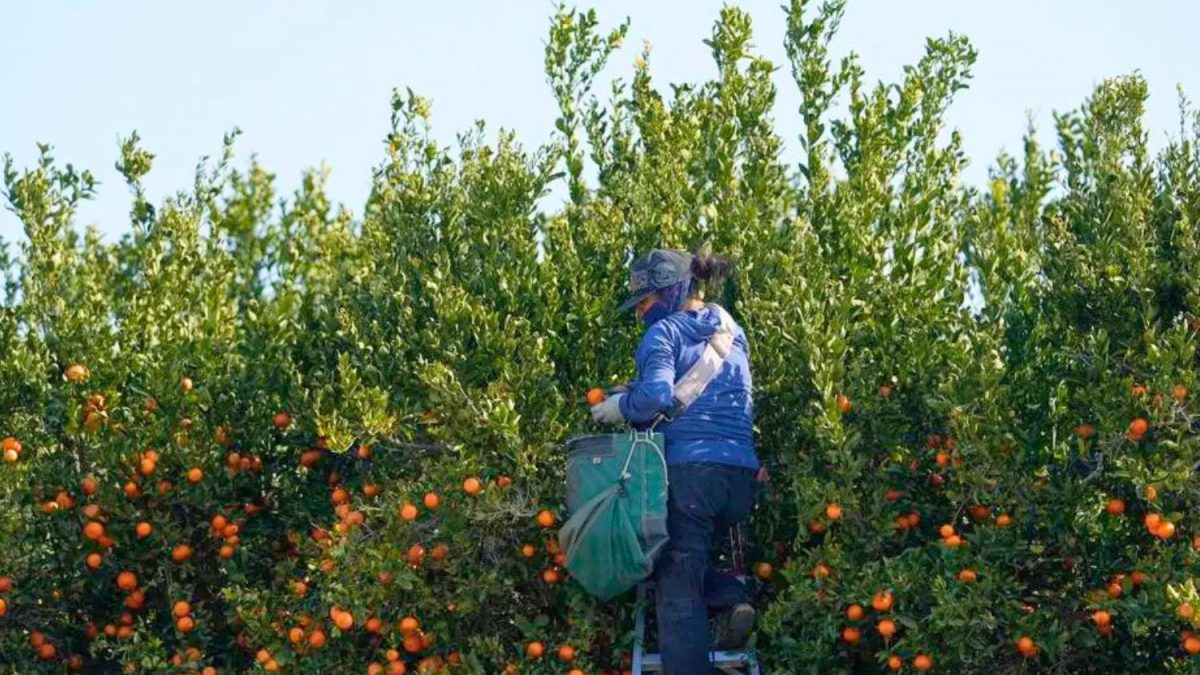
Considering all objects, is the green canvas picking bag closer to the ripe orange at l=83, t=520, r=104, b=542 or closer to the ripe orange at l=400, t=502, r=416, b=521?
the ripe orange at l=400, t=502, r=416, b=521

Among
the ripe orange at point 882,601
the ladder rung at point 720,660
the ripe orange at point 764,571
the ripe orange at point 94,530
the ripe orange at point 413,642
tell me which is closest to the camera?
the ripe orange at point 882,601

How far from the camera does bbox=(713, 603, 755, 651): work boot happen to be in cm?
834

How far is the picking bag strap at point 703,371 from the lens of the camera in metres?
8.25

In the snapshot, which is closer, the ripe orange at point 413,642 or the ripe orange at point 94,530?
the ripe orange at point 413,642

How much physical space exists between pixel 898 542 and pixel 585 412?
57.0 inches

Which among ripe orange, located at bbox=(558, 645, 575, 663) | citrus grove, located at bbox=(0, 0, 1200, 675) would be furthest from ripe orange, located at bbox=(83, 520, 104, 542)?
ripe orange, located at bbox=(558, 645, 575, 663)

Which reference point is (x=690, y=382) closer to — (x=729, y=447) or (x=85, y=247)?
(x=729, y=447)

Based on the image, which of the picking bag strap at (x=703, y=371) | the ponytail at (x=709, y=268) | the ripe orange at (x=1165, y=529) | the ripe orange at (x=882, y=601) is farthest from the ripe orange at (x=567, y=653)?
the ripe orange at (x=1165, y=529)

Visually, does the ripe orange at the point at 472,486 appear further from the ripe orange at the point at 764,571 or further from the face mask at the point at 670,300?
the ripe orange at the point at 764,571

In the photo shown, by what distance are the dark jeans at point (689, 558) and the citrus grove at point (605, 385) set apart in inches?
11.6

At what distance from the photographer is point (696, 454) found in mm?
8273

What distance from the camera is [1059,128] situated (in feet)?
37.0

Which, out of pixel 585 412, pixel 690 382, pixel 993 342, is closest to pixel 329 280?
pixel 585 412

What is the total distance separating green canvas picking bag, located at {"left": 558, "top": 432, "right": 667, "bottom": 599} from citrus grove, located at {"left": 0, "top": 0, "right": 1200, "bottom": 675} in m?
0.46
